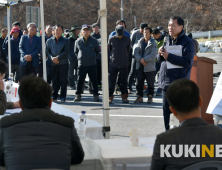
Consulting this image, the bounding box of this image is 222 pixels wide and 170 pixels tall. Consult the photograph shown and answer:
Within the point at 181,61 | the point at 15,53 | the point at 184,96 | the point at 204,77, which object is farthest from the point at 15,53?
the point at 184,96

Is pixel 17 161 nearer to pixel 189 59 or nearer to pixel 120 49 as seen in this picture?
pixel 189 59

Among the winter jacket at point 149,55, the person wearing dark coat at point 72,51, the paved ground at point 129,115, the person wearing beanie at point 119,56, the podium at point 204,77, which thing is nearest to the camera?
the podium at point 204,77

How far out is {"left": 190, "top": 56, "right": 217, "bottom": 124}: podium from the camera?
241 inches

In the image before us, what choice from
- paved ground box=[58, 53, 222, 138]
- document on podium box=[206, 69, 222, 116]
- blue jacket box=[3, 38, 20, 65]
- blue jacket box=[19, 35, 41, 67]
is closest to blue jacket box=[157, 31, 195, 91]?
paved ground box=[58, 53, 222, 138]

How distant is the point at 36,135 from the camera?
2283 mm

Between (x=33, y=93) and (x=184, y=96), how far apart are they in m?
1.01

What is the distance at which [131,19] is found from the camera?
52.6 metres

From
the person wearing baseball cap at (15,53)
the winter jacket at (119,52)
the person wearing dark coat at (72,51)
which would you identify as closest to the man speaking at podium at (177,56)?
the winter jacket at (119,52)

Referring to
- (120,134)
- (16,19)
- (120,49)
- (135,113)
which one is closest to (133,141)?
(120,134)

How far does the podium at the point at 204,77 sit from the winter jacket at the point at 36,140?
409 cm

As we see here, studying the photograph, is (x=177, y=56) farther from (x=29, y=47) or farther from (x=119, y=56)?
(x=29, y=47)

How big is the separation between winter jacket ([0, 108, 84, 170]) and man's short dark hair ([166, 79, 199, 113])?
28.3 inches

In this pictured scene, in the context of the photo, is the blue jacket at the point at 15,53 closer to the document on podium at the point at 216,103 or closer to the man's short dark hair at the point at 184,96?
the document on podium at the point at 216,103

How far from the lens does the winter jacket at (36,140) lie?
7.36ft
